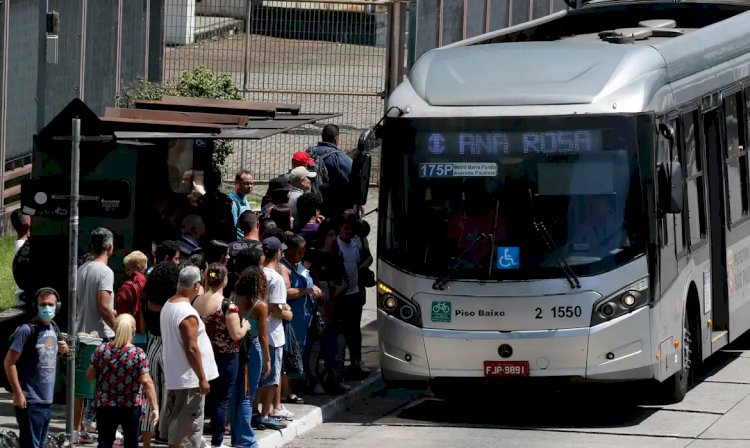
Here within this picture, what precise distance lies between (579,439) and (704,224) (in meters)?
3.05

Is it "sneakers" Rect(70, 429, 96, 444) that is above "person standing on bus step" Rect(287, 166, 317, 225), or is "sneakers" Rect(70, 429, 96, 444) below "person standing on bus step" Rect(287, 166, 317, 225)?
below

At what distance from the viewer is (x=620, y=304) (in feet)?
46.4

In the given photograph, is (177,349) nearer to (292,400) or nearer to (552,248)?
(292,400)

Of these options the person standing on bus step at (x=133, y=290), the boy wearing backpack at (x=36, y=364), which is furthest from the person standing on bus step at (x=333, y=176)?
the boy wearing backpack at (x=36, y=364)

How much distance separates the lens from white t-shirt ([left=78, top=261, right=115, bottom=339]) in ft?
43.2

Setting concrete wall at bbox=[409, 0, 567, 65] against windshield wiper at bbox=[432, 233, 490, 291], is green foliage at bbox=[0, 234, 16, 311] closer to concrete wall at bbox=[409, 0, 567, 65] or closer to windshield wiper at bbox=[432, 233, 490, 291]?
windshield wiper at bbox=[432, 233, 490, 291]

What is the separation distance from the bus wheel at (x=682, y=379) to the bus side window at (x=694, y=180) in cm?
86

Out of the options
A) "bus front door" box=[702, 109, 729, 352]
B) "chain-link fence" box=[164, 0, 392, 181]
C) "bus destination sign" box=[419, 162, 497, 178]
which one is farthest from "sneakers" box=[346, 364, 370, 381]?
"chain-link fence" box=[164, 0, 392, 181]

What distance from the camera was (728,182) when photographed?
16.6 m

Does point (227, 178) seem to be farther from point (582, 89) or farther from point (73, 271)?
point (73, 271)

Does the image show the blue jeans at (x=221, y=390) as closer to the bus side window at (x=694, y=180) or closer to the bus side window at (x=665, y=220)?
the bus side window at (x=665, y=220)

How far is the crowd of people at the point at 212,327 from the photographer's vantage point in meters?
11.7

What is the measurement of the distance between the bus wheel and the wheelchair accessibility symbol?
6.41ft

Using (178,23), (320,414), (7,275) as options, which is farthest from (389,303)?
(178,23)
